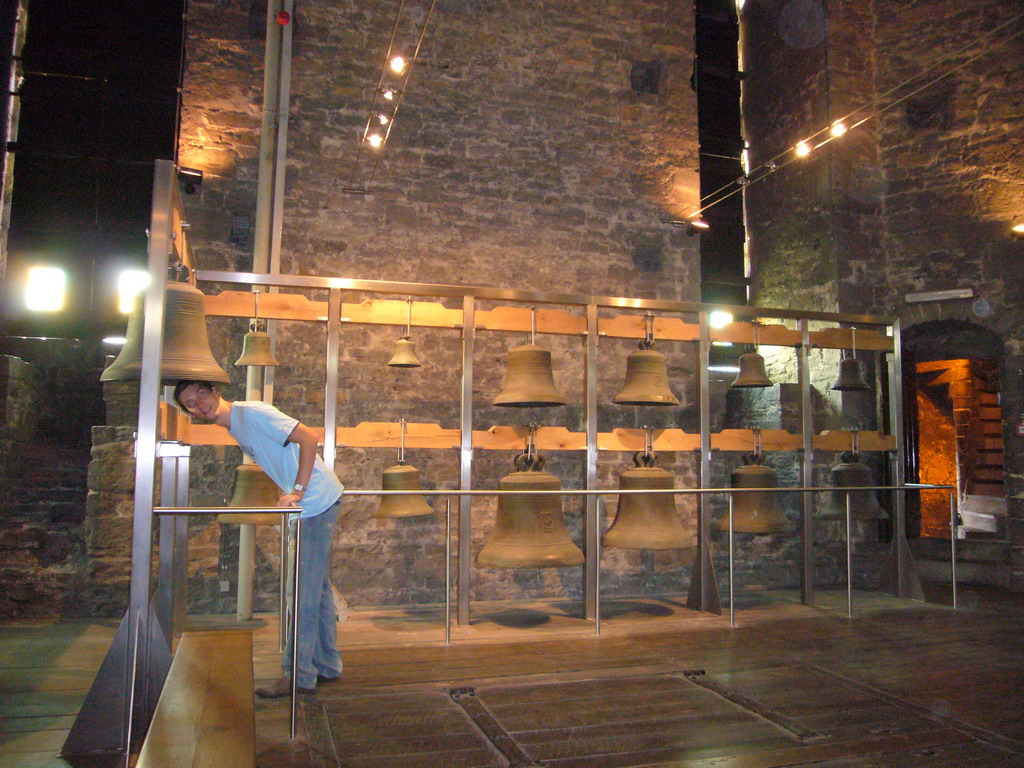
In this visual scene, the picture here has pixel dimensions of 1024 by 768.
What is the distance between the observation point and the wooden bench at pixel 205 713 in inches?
92.2

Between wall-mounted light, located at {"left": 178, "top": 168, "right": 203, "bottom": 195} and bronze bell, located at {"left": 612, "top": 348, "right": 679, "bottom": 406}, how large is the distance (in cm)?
371

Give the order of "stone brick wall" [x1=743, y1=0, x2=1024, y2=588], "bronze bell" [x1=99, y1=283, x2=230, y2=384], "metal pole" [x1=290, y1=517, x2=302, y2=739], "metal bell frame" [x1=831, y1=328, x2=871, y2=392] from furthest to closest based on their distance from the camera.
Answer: "stone brick wall" [x1=743, y1=0, x2=1024, y2=588], "metal bell frame" [x1=831, y1=328, x2=871, y2=392], "bronze bell" [x1=99, y1=283, x2=230, y2=384], "metal pole" [x1=290, y1=517, x2=302, y2=739]

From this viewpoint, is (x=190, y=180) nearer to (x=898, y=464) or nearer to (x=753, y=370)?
(x=753, y=370)

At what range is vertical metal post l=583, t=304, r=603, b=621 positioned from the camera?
5596mm

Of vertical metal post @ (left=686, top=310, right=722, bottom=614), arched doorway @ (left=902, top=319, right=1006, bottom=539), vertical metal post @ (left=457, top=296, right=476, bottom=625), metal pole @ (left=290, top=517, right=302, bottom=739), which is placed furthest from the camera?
arched doorway @ (left=902, top=319, right=1006, bottom=539)

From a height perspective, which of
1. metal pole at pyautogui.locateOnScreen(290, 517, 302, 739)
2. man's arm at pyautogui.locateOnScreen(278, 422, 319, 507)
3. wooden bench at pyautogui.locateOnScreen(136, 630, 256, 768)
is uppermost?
man's arm at pyautogui.locateOnScreen(278, 422, 319, 507)

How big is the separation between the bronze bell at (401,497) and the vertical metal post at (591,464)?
119cm

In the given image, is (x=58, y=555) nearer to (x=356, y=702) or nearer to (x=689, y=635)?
(x=356, y=702)

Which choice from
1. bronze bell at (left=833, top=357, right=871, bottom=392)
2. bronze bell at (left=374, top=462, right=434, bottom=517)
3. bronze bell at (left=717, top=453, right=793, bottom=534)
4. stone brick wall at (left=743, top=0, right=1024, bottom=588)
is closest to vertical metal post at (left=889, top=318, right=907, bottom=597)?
bronze bell at (left=833, top=357, right=871, bottom=392)

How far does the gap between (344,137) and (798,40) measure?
5528mm

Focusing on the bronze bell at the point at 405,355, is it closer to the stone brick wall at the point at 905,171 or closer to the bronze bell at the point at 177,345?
the bronze bell at the point at 177,345

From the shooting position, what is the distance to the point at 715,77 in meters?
9.95

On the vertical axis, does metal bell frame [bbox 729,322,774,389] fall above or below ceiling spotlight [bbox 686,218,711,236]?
below

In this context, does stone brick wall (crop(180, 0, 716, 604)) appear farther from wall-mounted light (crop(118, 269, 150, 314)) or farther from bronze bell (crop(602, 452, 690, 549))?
wall-mounted light (crop(118, 269, 150, 314))
